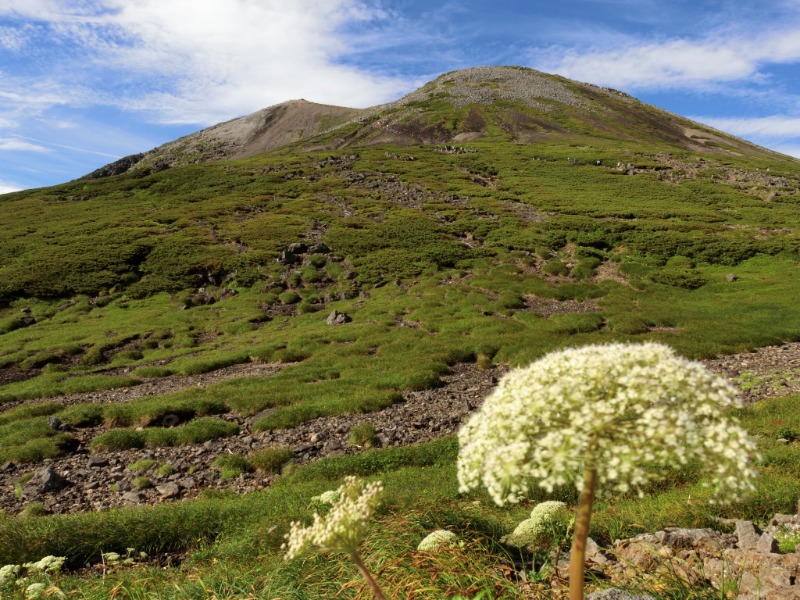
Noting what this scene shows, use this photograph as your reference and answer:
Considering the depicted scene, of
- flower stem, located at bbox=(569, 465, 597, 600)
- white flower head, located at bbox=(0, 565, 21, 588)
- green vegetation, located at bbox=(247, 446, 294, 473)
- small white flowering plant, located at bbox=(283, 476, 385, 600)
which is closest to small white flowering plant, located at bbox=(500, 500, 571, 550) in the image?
small white flowering plant, located at bbox=(283, 476, 385, 600)

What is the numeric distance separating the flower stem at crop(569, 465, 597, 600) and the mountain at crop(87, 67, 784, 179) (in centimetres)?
14106

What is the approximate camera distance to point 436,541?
22.7ft

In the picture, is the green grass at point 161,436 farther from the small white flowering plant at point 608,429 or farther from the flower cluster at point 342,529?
the small white flowering plant at point 608,429

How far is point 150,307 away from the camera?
50750mm

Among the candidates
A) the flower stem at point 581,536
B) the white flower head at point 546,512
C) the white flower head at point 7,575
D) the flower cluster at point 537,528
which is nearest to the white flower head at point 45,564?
the white flower head at point 7,575

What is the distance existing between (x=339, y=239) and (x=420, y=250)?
35.3 ft

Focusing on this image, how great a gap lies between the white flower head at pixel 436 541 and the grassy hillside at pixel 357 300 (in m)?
0.38

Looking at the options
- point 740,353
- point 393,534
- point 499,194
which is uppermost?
point 499,194

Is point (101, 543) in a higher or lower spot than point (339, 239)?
lower

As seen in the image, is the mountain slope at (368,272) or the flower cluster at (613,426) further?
the mountain slope at (368,272)

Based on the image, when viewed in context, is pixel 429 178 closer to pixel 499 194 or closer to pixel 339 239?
pixel 499 194

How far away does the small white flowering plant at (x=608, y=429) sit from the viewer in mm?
3184

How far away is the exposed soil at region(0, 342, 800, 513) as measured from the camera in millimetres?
18016

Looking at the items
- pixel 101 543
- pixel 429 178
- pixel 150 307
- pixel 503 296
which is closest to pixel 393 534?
pixel 101 543
